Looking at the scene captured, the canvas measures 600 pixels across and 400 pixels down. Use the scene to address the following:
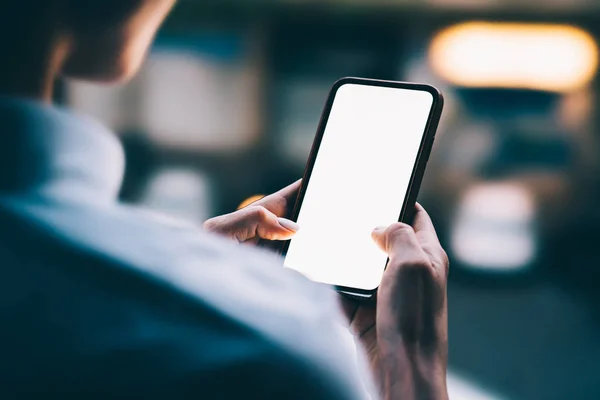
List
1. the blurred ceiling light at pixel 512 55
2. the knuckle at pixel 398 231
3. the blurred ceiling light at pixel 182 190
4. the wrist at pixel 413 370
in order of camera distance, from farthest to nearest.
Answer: the blurred ceiling light at pixel 512 55
the blurred ceiling light at pixel 182 190
the knuckle at pixel 398 231
the wrist at pixel 413 370

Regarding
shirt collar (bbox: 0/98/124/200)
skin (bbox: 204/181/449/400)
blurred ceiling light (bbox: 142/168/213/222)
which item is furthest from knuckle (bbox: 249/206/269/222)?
blurred ceiling light (bbox: 142/168/213/222)

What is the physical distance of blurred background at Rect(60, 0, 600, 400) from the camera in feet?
10.7

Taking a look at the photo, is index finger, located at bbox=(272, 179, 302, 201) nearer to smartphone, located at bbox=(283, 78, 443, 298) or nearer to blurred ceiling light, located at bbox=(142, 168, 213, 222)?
smartphone, located at bbox=(283, 78, 443, 298)

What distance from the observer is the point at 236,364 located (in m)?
0.20

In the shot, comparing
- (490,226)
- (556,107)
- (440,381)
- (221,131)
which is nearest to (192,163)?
(221,131)

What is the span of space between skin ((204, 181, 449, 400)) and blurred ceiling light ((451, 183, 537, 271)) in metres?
3.10

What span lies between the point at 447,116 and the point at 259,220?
330cm

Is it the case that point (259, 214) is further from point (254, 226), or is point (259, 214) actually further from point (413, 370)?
point (413, 370)

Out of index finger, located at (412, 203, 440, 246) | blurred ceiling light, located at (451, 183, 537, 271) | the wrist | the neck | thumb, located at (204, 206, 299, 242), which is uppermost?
the neck

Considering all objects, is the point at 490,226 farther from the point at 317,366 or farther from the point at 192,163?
the point at 317,366

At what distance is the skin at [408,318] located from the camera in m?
0.42

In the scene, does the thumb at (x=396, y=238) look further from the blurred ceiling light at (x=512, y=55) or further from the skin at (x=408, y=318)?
the blurred ceiling light at (x=512, y=55)

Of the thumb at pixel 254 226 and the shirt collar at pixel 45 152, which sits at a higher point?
the shirt collar at pixel 45 152

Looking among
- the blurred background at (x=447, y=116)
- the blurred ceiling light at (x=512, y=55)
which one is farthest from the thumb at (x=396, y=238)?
the blurred ceiling light at (x=512, y=55)
